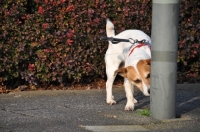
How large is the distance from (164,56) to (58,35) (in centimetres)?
273

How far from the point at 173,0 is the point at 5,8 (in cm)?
308

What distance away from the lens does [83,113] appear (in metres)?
7.81

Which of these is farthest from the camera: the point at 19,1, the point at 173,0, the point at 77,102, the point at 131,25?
the point at 131,25

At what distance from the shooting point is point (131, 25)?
10211 mm

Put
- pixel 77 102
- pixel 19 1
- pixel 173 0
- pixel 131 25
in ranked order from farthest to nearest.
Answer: pixel 131 25 → pixel 19 1 → pixel 77 102 → pixel 173 0

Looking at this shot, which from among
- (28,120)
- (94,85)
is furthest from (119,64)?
(28,120)

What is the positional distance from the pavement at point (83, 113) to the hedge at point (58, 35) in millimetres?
393

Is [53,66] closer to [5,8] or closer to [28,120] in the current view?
[5,8]

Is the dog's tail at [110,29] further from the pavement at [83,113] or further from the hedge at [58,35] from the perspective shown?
the pavement at [83,113]

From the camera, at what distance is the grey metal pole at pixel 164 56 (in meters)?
7.23

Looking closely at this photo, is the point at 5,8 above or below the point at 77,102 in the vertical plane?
above

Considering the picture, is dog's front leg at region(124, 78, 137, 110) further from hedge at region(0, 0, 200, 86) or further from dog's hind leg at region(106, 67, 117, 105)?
hedge at region(0, 0, 200, 86)

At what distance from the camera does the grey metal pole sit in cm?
723

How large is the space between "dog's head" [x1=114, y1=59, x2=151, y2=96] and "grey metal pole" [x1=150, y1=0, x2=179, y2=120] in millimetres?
480
